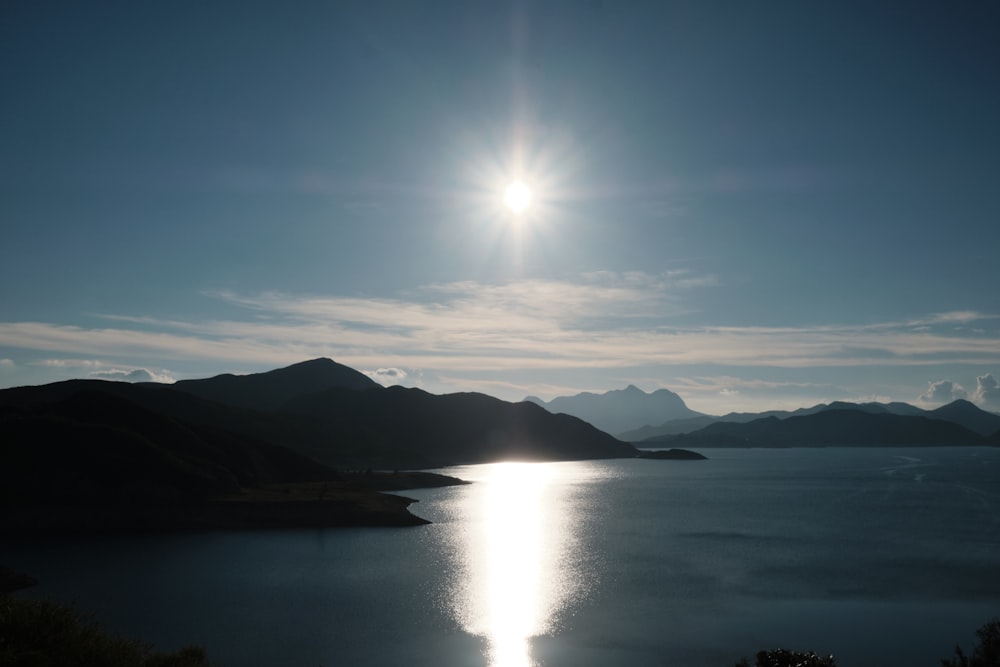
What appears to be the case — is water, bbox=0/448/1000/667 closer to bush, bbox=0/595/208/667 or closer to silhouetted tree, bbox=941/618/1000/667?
silhouetted tree, bbox=941/618/1000/667

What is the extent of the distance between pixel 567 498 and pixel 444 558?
7558 centimetres

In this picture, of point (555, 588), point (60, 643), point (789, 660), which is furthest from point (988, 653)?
point (60, 643)

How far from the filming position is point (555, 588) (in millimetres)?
57750

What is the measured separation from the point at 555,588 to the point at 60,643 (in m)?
40.0

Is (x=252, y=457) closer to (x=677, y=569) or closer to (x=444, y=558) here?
(x=444, y=558)

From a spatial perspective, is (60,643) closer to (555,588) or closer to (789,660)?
(789,660)

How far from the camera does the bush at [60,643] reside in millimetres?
25078

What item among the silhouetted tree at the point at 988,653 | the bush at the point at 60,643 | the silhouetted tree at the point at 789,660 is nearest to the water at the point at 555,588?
the silhouetted tree at the point at 988,653

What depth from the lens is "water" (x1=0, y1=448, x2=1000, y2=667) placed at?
135ft

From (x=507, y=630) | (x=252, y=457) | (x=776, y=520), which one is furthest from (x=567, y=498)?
(x=507, y=630)

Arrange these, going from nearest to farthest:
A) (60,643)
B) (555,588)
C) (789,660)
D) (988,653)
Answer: (789,660), (60,643), (988,653), (555,588)

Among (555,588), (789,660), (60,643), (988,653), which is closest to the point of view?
(789,660)

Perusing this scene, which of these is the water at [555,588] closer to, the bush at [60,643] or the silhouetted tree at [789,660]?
the bush at [60,643]

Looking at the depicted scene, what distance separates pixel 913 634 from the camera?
43500 millimetres
